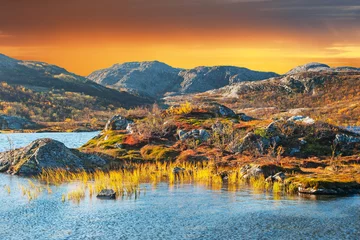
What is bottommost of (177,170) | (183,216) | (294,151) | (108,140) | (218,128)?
(183,216)

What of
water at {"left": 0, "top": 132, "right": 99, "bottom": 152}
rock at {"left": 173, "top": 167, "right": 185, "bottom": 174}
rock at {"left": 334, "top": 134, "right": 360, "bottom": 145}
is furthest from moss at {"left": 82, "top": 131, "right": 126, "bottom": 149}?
rock at {"left": 334, "top": 134, "right": 360, "bottom": 145}

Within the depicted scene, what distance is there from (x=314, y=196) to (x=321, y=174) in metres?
13.3

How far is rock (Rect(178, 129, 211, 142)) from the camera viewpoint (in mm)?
91062

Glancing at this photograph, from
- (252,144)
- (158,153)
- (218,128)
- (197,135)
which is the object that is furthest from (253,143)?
(158,153)

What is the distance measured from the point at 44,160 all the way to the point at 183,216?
38.9m

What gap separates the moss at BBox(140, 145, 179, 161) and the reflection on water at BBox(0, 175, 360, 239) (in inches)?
1122

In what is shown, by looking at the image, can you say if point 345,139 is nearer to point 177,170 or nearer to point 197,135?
point 197,135

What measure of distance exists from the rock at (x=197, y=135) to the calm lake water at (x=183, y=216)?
124 ft

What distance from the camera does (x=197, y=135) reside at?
91812 millimetres

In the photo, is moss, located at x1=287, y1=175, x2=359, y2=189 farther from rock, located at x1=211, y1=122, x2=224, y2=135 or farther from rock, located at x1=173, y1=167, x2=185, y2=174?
rock, located at x1=211, y1=122, x2=224, y2=135

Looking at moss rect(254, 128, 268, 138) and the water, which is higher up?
moss rect(254, 128, 268, 138)

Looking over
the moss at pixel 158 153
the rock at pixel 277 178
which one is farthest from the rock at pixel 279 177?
the moss at pixel 158 153

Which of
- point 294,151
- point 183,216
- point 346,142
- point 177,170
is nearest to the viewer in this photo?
point 183,216

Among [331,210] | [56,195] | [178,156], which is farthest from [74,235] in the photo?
[178,156]
